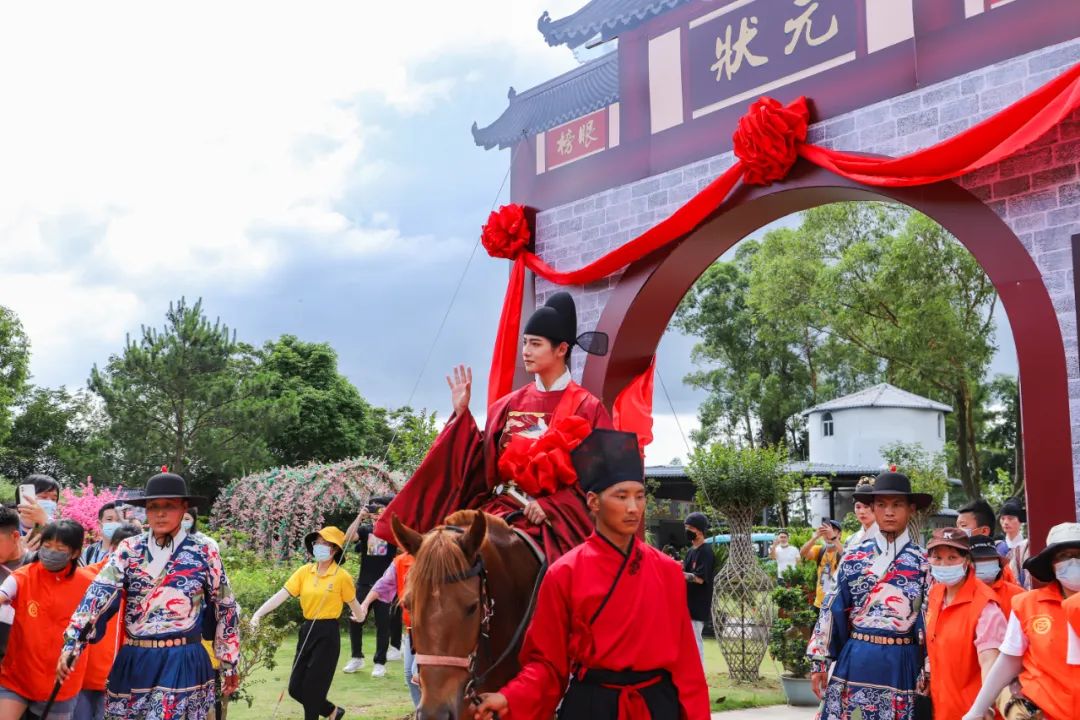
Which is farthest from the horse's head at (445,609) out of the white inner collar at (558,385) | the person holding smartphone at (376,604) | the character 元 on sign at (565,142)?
the person holding smartphone at (376,604)

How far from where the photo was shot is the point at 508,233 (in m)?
9.76

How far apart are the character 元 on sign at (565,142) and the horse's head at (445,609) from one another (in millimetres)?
6648

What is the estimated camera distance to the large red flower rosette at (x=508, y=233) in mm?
9719

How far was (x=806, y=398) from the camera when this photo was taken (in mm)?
34031

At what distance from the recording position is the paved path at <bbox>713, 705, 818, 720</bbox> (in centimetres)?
860

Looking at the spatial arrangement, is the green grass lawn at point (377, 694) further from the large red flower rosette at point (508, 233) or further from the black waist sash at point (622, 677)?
the black waist sash at point (622, 677)

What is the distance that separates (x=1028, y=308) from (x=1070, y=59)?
146 cm

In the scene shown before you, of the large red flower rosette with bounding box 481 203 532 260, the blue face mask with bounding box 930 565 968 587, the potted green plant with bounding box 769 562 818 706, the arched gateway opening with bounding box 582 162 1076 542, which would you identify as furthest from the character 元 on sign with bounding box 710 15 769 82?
the potted green plant with bounding box 769 562 818 706

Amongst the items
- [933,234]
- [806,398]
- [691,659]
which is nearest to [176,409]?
[933,234]

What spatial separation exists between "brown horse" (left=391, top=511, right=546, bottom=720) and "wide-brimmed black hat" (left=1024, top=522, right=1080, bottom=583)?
6.73ft

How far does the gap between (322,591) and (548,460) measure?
3866 millimetres

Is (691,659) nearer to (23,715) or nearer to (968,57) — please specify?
(23,715)

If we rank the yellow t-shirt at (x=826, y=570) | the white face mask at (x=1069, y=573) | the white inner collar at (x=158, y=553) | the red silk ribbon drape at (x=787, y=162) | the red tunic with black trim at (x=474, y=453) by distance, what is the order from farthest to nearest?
the yellow t-shirt at (x=826, y=570) → the red silk ribbon drape at (x=787, y=162) → the red tunic with black trim at (x=474, y=453) → the white inner collar at (x=158, y=553) → the white face mask at (x=1069, y=573)

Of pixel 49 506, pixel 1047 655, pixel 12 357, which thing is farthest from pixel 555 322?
pixel 12 357
